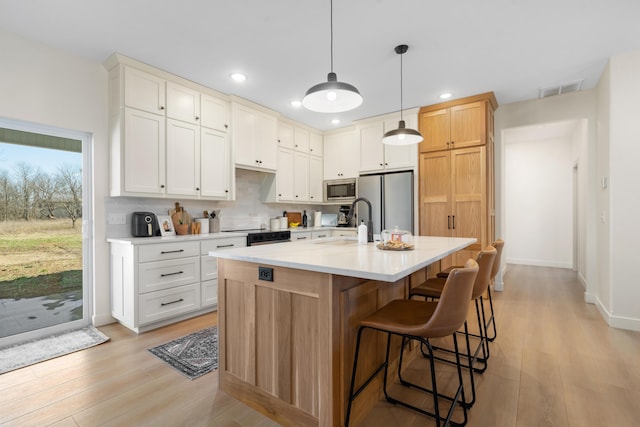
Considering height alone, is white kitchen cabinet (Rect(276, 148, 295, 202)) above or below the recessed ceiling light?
below

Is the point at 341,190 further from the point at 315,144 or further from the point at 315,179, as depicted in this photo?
the point at 315,144

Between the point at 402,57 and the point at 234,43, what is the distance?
1592 millimetres

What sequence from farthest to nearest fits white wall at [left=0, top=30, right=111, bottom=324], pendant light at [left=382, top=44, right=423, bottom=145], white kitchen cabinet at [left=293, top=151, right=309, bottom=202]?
white kitchen cabinet at [left=293, top=151, right=309, bottom=202]
pendant light at [left=382, top=44, right=423, bottom=145]
white wall at [left=0, top=30, right=111, bottom=324]

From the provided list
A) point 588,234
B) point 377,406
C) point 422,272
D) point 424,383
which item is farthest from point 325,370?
point 588,234

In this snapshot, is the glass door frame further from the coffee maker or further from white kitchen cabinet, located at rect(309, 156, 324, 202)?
the coffee maker

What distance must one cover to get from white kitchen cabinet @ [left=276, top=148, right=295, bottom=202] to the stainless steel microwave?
32.9 inches

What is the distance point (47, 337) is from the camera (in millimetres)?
2703

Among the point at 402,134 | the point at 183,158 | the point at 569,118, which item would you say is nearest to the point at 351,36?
the point at 402,134

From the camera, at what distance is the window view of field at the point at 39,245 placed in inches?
102

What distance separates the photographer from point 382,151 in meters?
4.74

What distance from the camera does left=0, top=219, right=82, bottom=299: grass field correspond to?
2.60 metres

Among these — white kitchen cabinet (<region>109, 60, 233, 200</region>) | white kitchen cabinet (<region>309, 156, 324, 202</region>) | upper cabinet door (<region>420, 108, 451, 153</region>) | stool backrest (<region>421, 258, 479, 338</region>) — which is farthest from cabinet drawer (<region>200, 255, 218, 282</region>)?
Answer: upper cabinet door (<region>420, 108, 451, 153</region>)

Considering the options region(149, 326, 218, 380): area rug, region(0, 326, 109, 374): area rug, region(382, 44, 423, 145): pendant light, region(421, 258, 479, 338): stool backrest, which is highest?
region(382, 44, 423, 145): pendant light

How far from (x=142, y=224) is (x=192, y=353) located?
4.90 ft
